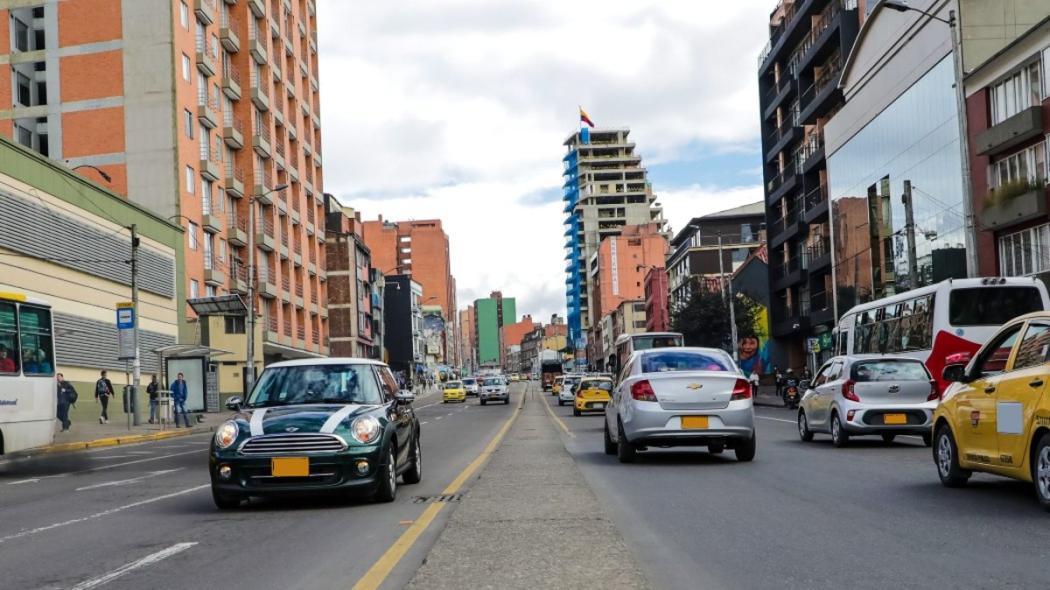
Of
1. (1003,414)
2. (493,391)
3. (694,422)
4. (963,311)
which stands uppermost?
(963,311)

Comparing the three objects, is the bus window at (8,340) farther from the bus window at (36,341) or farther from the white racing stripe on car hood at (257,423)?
the white racing stripe on car hood at (257,423)

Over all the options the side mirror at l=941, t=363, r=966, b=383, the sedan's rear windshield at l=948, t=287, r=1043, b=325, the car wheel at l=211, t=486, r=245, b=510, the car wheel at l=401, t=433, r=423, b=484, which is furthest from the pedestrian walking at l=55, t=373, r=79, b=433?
the side mirror at l=941, t=363, r=966, b=383

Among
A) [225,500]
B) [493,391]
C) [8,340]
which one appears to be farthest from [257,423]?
[493,391]

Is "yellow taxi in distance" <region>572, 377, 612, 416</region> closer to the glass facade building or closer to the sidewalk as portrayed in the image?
the glass facade building

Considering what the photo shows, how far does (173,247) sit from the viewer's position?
50.1 meters

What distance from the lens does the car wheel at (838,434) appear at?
18016 millimetres

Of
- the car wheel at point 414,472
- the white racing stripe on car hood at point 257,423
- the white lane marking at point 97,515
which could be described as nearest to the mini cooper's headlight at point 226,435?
the white racing stripe on car hood at point 257,423

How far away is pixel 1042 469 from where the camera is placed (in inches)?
358

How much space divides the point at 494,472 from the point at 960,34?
3136 centimetres

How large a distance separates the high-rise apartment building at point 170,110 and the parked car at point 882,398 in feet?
123

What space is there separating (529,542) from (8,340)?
14.6 m

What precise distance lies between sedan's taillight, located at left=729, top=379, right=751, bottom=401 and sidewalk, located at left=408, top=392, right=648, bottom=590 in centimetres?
283

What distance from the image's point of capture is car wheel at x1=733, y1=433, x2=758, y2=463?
594 inches

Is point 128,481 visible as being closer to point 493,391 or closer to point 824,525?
point 824,525
